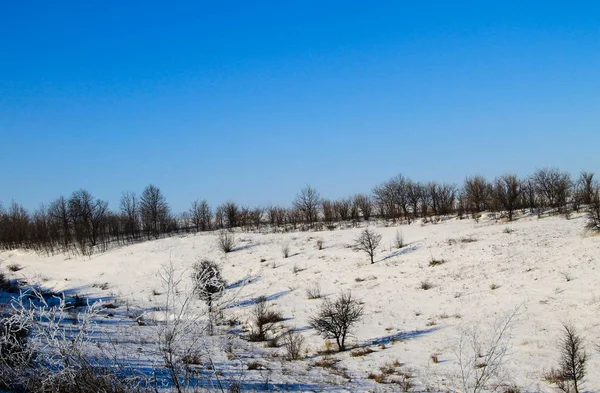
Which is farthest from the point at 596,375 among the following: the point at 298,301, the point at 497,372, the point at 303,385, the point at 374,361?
the point at 298,301

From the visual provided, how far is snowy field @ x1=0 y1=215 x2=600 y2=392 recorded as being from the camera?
14.1m

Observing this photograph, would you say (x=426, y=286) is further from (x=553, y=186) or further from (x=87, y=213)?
(x=87, y=213)

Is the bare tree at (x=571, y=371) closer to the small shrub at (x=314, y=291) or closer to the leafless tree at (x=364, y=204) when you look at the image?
the small shrub at (x=314, y=291)

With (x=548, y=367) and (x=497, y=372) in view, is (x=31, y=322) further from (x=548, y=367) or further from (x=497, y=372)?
(x=548, y=367)

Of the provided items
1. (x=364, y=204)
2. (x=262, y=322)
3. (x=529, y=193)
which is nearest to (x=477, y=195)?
(x=529, y=193)

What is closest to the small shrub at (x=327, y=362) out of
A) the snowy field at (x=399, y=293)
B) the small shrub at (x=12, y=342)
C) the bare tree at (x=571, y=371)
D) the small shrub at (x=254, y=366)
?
the snowy field at (x=399, y=293)

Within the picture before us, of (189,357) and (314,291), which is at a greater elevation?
(189,357)

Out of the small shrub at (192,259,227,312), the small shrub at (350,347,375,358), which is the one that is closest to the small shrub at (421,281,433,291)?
the small shrub at (350,347,375,358)

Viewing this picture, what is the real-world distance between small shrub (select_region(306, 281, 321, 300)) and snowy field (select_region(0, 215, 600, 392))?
49 cm

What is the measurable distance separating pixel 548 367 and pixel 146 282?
35.9 metres

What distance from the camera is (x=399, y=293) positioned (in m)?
28.8

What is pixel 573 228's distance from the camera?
35781 mm

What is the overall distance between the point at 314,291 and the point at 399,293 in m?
6.60

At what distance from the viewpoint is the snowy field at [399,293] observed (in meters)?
14.1
